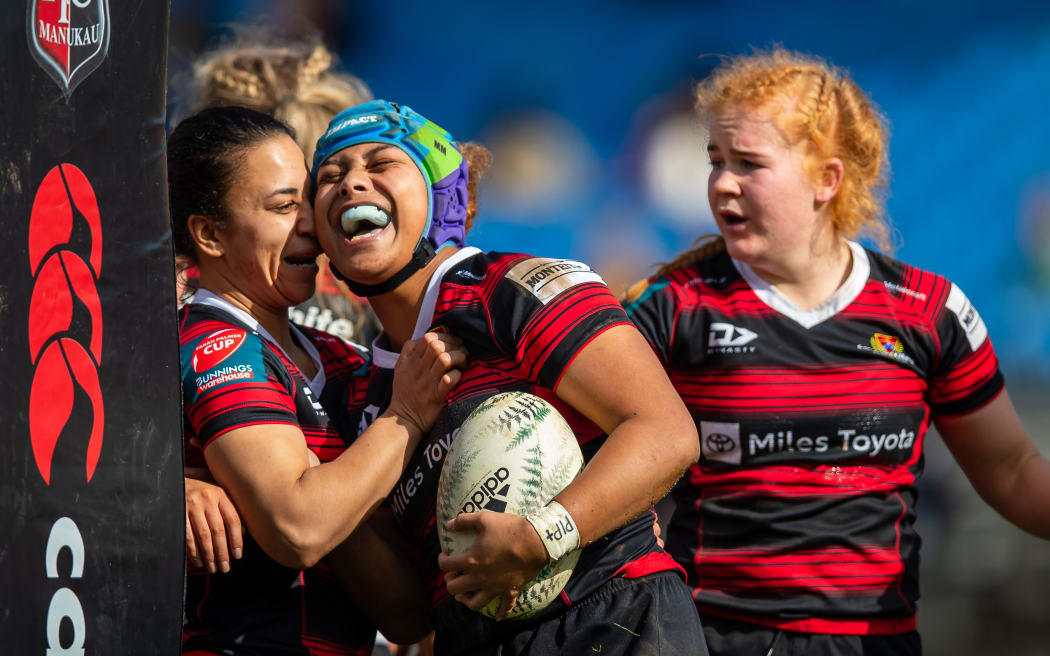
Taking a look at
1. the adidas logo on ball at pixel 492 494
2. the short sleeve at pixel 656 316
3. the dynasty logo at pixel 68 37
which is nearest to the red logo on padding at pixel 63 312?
the dynasty logo at pixel 68 37

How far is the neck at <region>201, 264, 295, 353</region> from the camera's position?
3115mm

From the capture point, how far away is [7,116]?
1838mm

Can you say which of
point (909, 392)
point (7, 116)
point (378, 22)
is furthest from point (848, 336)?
point (378, 22)

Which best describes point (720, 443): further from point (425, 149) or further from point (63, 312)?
point (63, 312)

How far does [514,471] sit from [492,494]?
0.22 feet

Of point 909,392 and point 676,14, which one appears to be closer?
point 909,392

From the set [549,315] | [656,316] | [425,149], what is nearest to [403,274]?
[425,149]

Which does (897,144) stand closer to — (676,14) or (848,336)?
(676,14)

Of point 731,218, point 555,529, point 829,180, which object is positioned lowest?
point 555,529

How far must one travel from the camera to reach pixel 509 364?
2672 mm

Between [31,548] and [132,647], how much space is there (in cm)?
27

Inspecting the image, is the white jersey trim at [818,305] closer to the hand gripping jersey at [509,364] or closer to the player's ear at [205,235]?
the hand gripping jersey at [509,364]

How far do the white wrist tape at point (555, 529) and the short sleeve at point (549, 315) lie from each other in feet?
1.17

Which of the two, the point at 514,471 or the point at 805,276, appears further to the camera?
the point at 805,276
